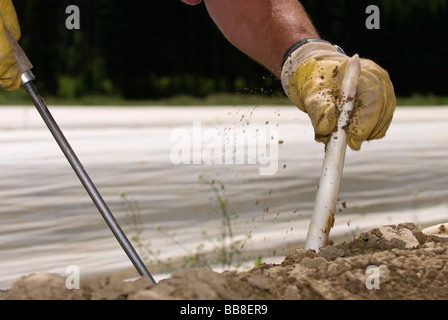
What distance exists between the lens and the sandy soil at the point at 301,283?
1.78 feet

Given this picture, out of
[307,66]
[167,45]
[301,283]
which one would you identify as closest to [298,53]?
[307,66]

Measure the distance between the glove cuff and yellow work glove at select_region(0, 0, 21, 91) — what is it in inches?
13.5

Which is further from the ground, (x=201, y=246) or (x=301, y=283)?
(x=301, y=283)

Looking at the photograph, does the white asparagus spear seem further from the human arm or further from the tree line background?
the tree line background

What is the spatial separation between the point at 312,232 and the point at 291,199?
580mm

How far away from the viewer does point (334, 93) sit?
75 centimetres

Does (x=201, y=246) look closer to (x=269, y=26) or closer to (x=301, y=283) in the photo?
(x=269, y=26)

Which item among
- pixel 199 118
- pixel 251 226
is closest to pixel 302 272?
pixel 251 226

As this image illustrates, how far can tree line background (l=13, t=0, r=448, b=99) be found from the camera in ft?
7.05

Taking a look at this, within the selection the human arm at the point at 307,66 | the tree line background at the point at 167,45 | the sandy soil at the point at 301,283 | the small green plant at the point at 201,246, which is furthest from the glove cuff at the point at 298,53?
the tree line background at the point at 167,45

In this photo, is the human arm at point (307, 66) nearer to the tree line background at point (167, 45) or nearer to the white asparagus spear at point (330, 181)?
the white asparagus spear at point (330, 181)

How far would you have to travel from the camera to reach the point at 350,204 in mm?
1366

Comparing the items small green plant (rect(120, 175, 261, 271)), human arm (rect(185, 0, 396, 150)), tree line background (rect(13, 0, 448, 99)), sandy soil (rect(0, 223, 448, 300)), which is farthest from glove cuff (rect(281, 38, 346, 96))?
tree line background (rect(13, 0, 448, 99))

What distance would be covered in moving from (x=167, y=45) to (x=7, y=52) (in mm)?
1553
